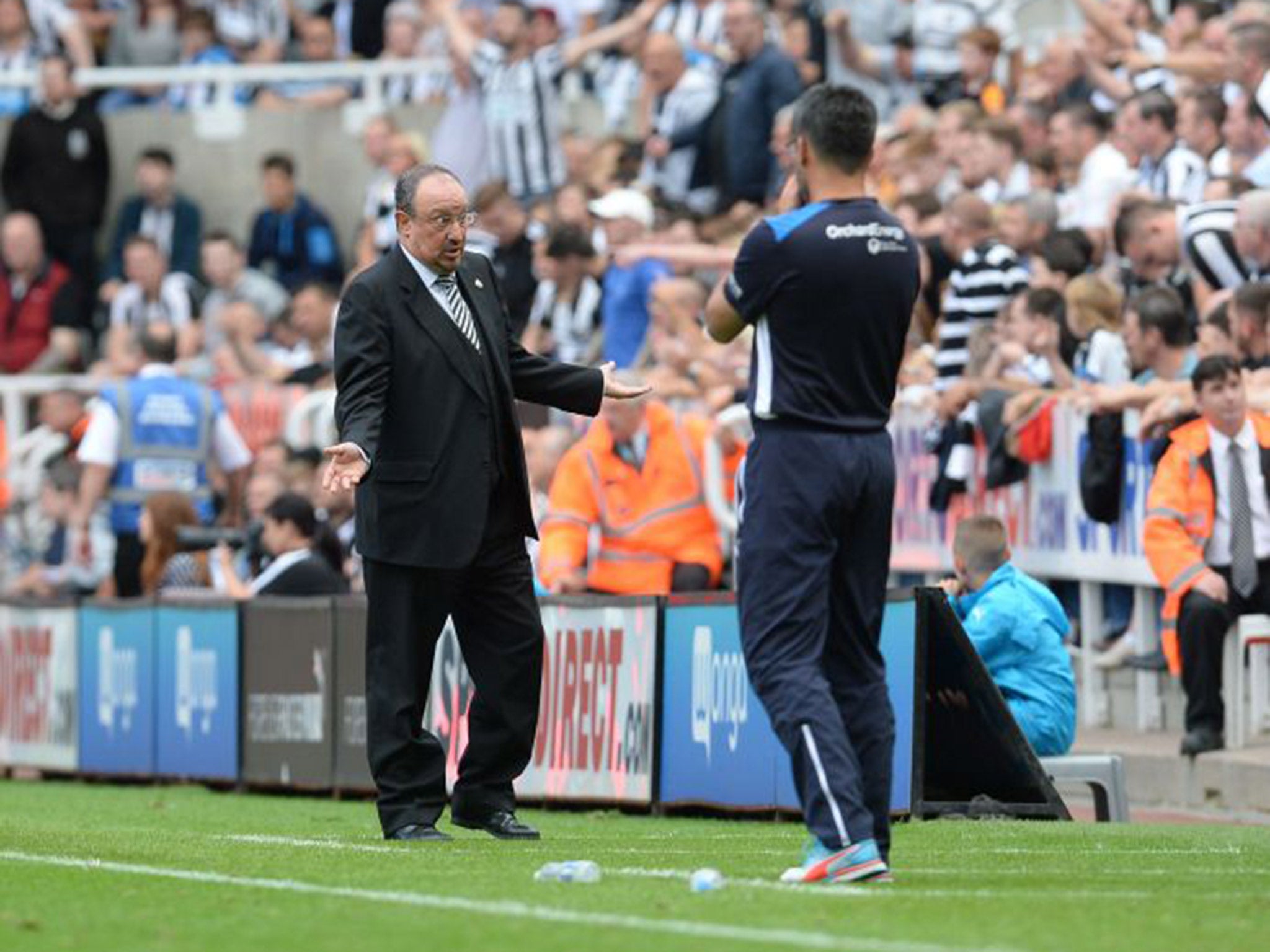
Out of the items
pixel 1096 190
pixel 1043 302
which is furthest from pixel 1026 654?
pixel 1096 190

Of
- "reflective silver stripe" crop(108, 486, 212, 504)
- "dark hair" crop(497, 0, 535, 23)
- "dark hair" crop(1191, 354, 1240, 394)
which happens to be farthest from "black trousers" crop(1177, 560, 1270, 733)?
"dark hair" crop(497, 0, 535, 23)

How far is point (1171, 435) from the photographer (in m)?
15.1

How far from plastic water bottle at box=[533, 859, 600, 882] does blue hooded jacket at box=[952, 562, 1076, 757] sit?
13.7 ft

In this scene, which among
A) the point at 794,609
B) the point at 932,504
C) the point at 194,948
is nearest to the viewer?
the point at 194,948

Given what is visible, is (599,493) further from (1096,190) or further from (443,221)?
(443,221)

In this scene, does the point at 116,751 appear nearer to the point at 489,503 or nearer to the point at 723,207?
the point at 723,207

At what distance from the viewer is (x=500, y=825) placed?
11.2 meters

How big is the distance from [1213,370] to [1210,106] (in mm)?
3774

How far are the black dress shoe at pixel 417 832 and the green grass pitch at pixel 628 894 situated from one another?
0.33 feet

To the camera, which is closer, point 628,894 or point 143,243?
point 628,894

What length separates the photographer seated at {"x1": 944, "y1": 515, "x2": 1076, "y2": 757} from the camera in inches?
517

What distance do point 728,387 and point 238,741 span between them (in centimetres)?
342

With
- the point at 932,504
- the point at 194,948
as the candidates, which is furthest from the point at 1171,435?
the point at 194,948

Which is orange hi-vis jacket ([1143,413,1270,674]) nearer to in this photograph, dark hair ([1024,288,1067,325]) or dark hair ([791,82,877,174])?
dark hair ([1024,288,1067,325])
